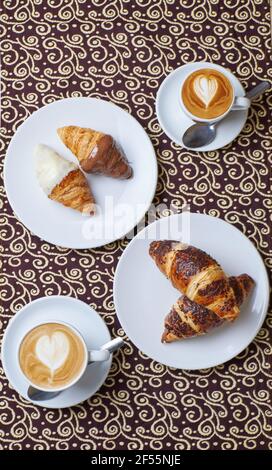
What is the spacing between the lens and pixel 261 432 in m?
1.56

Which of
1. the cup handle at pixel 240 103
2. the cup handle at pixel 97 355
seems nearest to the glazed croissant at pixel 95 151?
the cup handle at pixel 240 103

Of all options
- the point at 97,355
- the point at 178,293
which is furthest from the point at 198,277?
the point at 97,355

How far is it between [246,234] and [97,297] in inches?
15.1

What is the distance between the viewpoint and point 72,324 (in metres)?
1.53

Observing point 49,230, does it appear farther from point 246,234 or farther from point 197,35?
point 197,35

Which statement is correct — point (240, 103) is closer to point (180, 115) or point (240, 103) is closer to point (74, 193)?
point (180, 115)

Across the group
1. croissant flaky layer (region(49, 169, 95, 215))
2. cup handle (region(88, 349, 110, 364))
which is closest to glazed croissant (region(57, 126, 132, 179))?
croissant flaky layer (region(49, 169, 95, 215))

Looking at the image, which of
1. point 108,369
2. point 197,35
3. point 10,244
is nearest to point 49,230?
point 10,244

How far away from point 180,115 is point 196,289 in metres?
0.44

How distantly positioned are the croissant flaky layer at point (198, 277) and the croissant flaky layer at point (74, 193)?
20 cm

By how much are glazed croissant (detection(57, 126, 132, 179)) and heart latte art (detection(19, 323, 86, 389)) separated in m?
0.37

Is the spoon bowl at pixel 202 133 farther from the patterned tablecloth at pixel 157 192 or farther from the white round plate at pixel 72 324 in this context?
the white round plate at pixel 72 324

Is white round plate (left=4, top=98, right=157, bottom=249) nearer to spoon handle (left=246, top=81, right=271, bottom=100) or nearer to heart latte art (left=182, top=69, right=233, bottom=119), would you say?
heart latte art (left=182, top=69, right=233, bottom=119)

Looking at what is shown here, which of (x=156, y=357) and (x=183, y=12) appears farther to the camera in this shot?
(x=183, y=12)
